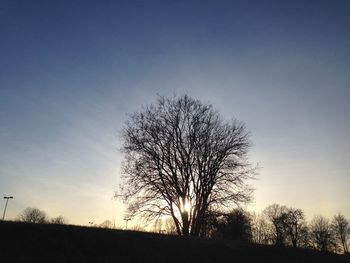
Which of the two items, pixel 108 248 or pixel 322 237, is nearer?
pixel 108 248

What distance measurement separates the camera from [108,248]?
12.8 m

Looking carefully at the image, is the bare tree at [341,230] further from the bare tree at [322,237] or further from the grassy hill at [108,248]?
the grassy hill at [108,248]

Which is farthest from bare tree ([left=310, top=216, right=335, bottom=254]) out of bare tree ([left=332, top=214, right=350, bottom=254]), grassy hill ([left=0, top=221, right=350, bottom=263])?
grassy hill ([left=0, top=221, right=350, bottom=263])

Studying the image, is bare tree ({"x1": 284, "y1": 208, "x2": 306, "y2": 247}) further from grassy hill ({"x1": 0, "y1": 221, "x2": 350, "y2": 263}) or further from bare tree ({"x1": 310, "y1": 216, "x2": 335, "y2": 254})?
grassy hill ({"x1": 0, "y1": 221, "x2": 350, "y2": 263})

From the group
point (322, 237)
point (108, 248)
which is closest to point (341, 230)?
point (322, 237)

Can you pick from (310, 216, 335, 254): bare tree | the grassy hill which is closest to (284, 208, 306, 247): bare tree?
(310, 216, 335, 254): bare tree

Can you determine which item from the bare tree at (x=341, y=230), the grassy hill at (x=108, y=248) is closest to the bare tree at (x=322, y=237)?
the bare tree at (x=341, y=230)

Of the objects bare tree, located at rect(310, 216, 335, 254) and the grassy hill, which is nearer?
the grassy hill

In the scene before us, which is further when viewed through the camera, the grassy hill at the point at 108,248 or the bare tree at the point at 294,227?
the bare tree at the point at 294,227

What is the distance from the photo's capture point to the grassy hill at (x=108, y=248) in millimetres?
10700

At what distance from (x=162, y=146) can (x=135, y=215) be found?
692 centimetres

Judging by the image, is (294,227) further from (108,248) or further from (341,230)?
(108,248)

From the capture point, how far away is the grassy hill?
35.1ft

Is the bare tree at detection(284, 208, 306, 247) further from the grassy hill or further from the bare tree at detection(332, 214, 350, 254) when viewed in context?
the grassy hill
